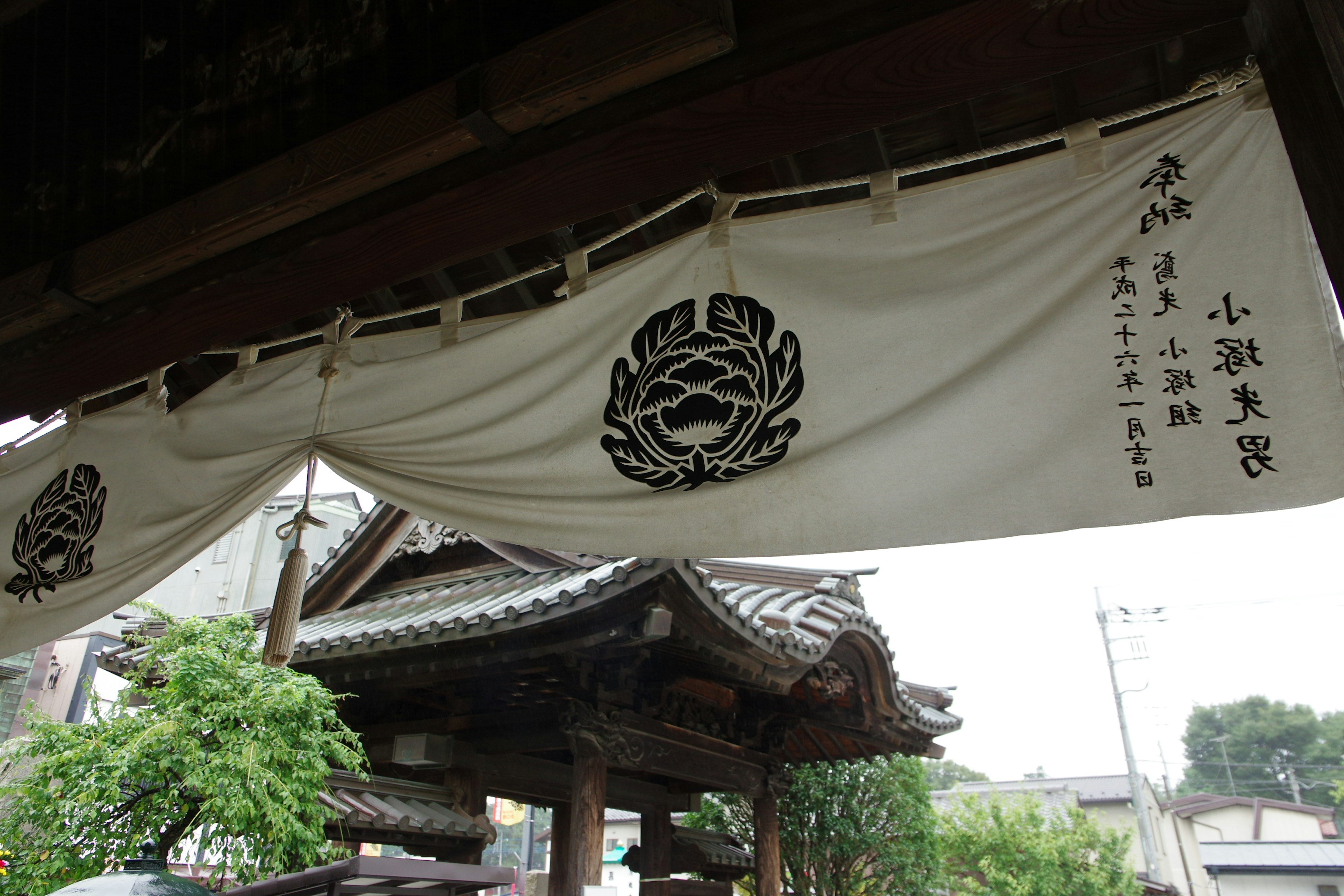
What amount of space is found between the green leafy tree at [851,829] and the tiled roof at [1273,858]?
22758mm

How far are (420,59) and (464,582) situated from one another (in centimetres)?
558

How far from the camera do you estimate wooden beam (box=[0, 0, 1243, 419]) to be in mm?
1728

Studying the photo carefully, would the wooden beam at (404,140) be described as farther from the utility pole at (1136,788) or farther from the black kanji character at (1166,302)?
the utility pole at (1136,788)

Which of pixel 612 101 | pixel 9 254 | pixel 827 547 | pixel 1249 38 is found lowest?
pixel 827 547

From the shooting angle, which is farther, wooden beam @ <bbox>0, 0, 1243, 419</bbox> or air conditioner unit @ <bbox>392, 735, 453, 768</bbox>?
air conditioner unit @ <bbox>392, 735, 453, 768</bbox>

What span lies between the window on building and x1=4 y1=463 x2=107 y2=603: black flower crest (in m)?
23.8

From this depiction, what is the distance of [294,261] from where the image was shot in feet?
8.23

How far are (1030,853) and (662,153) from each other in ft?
64.2

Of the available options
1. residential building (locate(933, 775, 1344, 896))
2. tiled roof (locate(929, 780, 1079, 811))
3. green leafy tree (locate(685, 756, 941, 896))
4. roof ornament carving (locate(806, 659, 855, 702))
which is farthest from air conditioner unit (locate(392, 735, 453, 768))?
residential building (locate(933, 775, 1344, 896))

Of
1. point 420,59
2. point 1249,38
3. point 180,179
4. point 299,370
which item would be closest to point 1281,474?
point 1249,38

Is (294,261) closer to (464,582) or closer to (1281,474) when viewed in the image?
(1281,474)

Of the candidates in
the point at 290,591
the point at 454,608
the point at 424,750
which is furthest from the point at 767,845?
the point at 290,591

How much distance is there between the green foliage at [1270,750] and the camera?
209 ft

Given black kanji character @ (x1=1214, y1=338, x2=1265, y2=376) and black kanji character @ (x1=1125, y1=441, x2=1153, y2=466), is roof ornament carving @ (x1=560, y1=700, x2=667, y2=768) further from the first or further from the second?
black kanji character @ (x1=1214, y1=338, x2=1265, y2=376)
